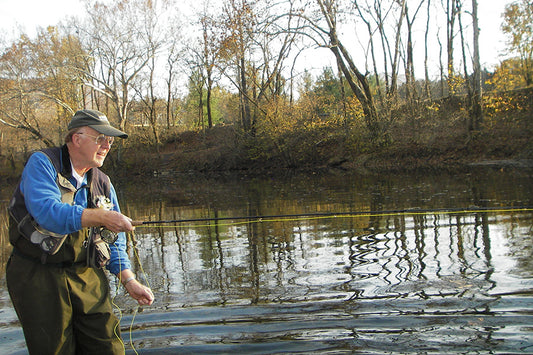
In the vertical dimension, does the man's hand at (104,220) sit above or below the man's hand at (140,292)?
above

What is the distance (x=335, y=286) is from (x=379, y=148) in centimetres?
2667

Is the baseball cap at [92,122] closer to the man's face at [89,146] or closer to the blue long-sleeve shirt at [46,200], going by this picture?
the man's face at [89,146]

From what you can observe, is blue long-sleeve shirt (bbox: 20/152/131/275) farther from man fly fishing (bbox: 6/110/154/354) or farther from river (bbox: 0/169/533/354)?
river (bbox: 0/169/533/354)

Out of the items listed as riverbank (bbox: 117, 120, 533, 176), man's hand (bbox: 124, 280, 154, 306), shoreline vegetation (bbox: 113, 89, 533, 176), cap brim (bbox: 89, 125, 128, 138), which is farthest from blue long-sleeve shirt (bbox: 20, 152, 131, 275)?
riverbank (bbox: 117, 120, 533, 176)

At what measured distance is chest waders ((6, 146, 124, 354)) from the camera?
2.78 metres

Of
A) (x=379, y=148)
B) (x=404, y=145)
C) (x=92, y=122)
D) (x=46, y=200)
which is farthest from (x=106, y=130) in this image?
(x=379, y=148)

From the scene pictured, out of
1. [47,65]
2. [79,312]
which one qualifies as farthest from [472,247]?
[47,65]

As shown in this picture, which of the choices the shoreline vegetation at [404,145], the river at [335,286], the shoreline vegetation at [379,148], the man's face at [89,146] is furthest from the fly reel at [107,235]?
the shoreline vegetation at [379,148]

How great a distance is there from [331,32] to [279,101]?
7566 mm

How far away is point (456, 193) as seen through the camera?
46.3 feet

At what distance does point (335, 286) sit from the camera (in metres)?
5.77

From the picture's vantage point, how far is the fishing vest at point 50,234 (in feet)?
8.86

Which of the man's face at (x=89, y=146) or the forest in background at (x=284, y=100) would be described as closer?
the man's face at (x=89, y=146)

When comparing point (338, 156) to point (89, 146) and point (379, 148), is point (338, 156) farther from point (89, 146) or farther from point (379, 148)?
point (89, 146)
